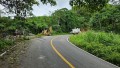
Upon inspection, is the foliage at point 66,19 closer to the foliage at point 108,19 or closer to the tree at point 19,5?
the foliage at point 108,19

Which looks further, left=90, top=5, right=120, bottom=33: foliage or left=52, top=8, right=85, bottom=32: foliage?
left=52, top=8, right=85, bottom=32: foliage

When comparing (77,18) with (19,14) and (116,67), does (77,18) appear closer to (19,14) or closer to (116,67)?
(19,14)

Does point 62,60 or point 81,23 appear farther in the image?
point 81,23

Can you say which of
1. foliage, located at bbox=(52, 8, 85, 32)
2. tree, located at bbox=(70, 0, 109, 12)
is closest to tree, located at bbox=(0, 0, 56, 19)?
tree, located at bbox=(70, 0, 109, 12)

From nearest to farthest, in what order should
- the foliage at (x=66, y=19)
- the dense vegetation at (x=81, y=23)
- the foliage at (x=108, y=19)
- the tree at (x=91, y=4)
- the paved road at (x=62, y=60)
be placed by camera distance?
the paved road at (x=62, y=60)
the tree at (x=91, y=4)
the dense vegetation at (x=81, y=23)
the foliage at (x=108, y=19)
the foliage at (x=66, y=19)

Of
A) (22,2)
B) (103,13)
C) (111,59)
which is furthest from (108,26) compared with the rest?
(111,59)

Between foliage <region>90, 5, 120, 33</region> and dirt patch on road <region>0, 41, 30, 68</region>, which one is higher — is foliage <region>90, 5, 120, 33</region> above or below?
above

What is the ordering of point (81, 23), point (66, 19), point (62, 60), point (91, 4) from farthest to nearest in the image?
point (81, 23), point (66, 19), point (91, 4), point (62, 60)

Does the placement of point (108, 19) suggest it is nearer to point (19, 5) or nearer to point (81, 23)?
point (19, 5)

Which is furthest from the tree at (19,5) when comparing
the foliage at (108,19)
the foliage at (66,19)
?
the foliage at (66,19)

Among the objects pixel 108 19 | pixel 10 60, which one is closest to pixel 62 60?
pixel 10 60

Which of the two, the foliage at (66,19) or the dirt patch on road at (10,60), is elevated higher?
the foliage at (66,19)

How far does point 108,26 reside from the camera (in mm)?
48500

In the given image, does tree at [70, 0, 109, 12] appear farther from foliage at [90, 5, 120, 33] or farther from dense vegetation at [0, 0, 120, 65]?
foliage at [90, 5, 120, 33]
